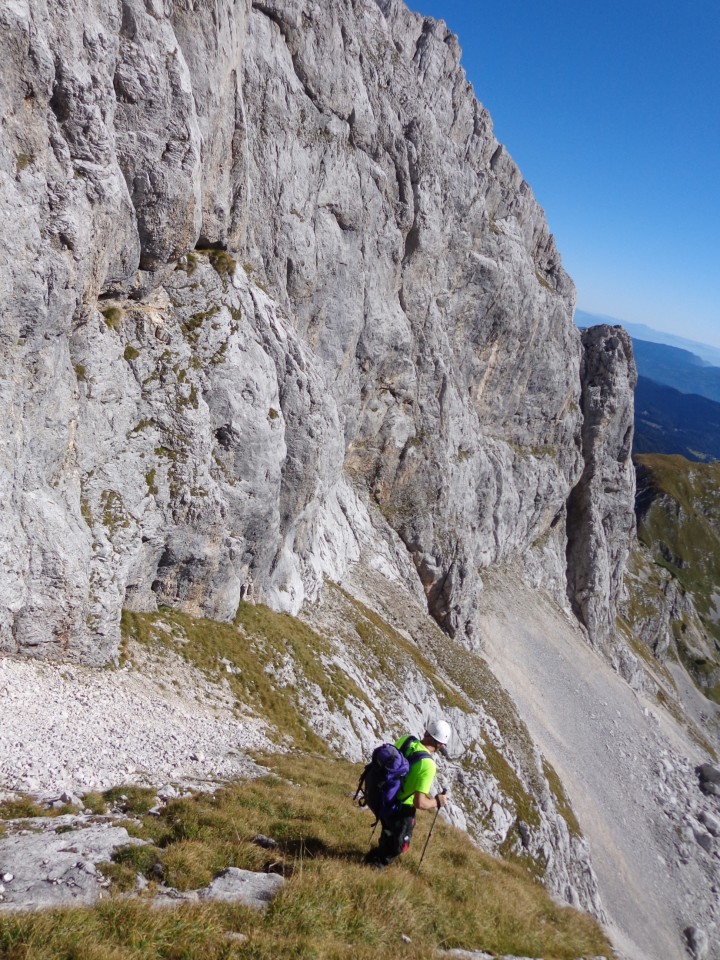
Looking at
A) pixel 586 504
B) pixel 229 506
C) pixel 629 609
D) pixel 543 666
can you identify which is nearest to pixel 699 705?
pixel 629 609

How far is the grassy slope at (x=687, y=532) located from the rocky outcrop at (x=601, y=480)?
53390mm

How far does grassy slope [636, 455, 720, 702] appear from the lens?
140m

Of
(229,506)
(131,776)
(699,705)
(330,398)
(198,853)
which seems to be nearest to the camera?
(198,853)

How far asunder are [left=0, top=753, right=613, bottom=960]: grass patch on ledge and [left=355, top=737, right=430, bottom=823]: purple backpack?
1.20 metres

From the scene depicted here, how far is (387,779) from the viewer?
408 inches

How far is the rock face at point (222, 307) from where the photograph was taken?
1934 centimetres

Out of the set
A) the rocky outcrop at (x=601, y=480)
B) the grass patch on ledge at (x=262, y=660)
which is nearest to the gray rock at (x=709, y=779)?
the rocky outcrop at (x=601, y=480)

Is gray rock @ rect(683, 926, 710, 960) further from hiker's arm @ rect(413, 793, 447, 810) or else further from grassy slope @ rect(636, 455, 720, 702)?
grassy slope @ rect(636, 455, 720, 702)

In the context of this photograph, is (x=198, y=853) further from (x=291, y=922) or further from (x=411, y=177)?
(x=411, y=177)

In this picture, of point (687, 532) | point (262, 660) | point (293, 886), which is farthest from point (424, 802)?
point (687, 532)

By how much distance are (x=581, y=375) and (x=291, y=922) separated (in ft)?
342

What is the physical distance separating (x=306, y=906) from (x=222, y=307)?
28432 mm

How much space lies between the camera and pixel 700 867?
5062 centimetres

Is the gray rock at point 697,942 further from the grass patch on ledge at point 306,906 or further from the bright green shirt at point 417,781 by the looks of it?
the bright green shirt at point 417,781
